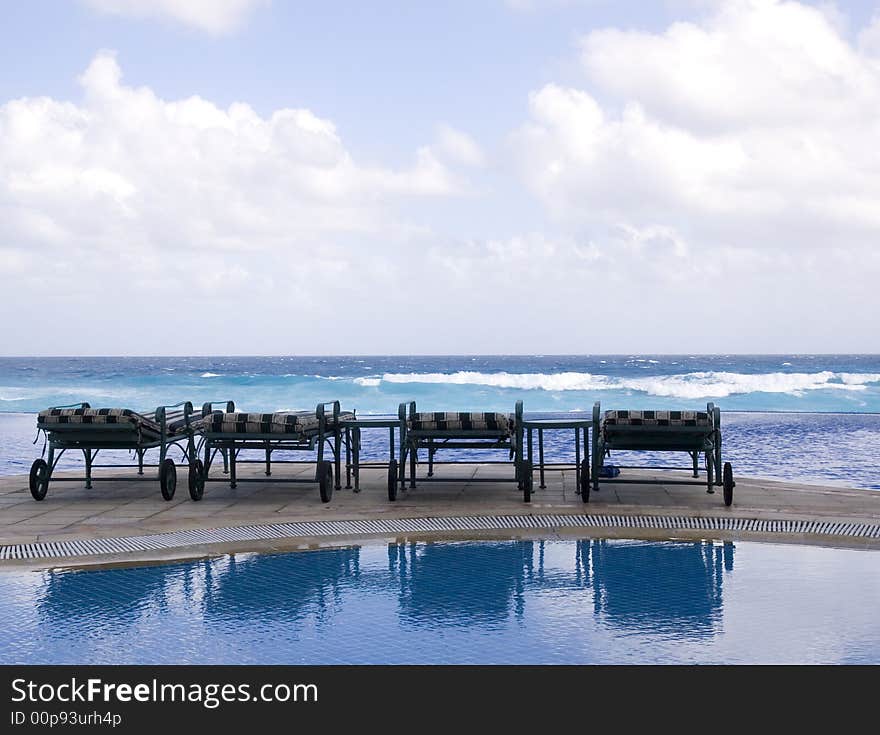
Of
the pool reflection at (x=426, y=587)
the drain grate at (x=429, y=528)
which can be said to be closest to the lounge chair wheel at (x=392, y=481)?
the drain grate at (x=429, y=528)

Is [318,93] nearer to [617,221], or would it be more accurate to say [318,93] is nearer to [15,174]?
[15,174]

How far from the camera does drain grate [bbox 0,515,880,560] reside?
642 cm

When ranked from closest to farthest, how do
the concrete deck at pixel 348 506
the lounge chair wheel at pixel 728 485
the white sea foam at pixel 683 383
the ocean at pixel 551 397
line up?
the concrete deck at pixel 348 506
the lounge chair wheel at pixel 728 485
the ocean at pixel 551 397
the white sea foam at pixel 683 383

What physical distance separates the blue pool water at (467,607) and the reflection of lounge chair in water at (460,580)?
0.02 metres

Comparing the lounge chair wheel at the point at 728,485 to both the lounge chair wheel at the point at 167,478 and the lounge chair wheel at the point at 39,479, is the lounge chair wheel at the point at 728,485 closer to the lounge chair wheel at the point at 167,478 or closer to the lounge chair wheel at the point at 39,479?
the lounge chair wheel at the point at 167,478

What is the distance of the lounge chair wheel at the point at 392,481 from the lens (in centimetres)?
800

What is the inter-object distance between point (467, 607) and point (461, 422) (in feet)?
10.0

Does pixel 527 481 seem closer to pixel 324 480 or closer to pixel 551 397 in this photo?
pixel 324 480

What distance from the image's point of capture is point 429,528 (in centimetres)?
700

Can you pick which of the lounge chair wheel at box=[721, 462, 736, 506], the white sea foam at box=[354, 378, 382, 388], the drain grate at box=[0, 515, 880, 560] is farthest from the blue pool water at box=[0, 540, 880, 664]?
the white sea foam at box=[354, 378, 382, 388]

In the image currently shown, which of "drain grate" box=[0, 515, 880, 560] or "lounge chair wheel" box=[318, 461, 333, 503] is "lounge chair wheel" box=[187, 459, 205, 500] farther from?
"drain grate" box=[0, 515, 880, 560]

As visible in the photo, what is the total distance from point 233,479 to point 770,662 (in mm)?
5686

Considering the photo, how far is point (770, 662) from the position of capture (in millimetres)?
4207
